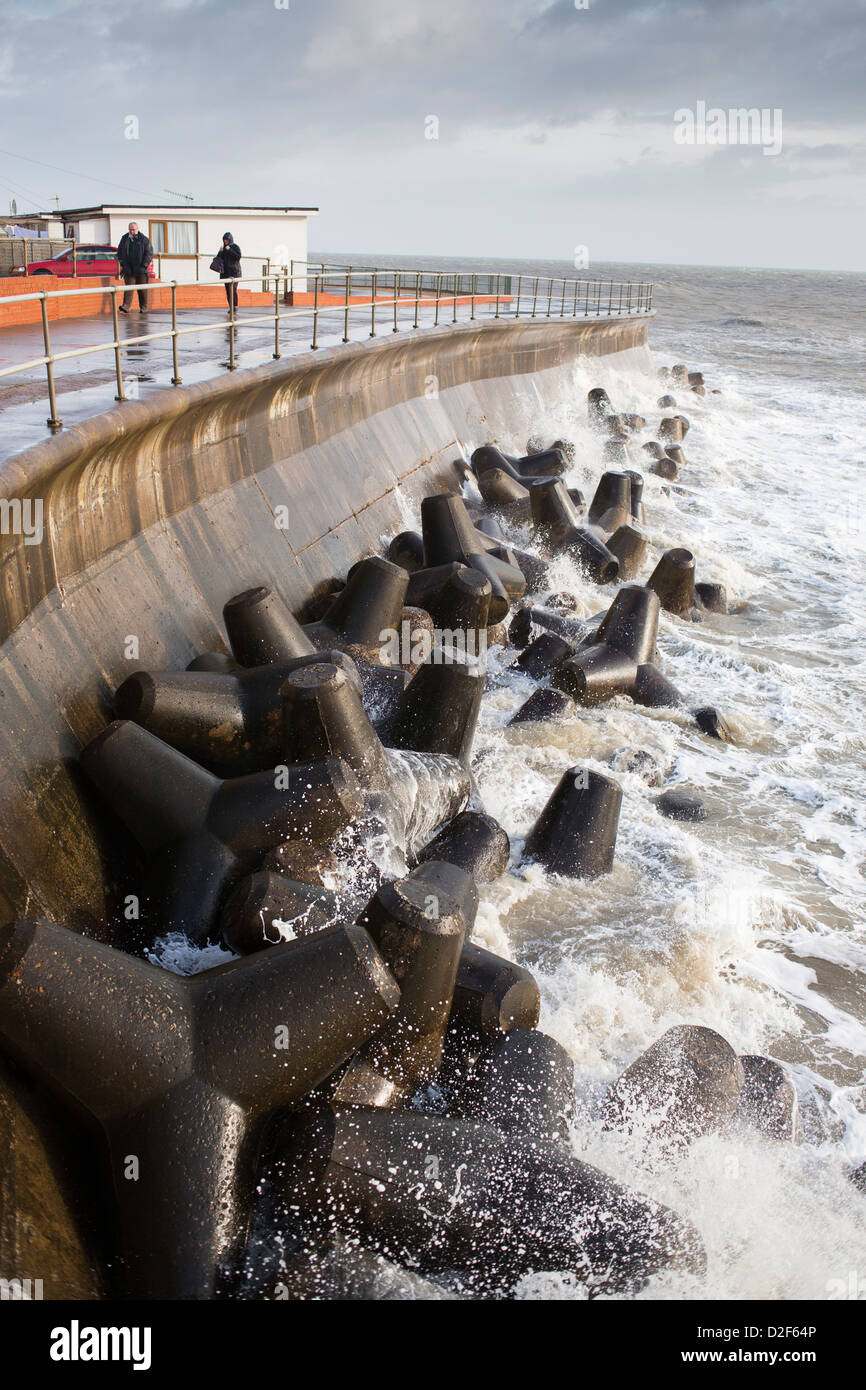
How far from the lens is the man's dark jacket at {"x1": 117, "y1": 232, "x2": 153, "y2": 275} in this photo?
535 inches

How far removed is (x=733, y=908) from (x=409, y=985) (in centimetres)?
288

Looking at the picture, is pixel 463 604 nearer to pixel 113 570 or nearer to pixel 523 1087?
pixel 113 570

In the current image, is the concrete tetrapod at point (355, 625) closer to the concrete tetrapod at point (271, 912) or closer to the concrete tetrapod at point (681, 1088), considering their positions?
the concrete tetrapod at point (271, 912)

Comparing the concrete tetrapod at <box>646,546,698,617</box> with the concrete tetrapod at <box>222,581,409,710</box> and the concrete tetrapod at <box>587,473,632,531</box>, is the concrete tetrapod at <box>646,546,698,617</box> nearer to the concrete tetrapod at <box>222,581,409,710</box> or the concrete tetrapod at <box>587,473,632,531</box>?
the concrete tetrapod at <box>587,473,632,531</box>

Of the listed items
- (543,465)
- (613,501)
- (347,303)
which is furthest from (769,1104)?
(543,465)

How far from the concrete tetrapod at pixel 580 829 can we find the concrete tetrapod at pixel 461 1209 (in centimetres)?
263

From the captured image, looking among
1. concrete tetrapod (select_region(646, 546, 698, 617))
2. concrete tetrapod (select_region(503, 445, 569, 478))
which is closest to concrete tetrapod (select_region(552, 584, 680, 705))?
concrete tetrapod (select_region(646, 546, 698, 617))

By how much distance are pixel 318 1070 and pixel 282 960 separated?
15.1 inches

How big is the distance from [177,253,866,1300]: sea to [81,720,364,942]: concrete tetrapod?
1330 mm

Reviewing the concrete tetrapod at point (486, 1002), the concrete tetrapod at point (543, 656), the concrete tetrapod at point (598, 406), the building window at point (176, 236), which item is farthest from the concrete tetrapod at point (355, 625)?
the building window at point (176, 236)

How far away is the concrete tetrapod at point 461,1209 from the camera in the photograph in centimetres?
338

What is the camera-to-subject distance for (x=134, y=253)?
13617 mm

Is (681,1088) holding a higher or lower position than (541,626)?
lower
